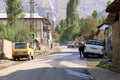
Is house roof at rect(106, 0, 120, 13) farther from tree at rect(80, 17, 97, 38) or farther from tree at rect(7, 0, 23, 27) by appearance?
tree at rect(80, 17, 97, 38)

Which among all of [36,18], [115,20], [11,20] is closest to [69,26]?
[36,18]

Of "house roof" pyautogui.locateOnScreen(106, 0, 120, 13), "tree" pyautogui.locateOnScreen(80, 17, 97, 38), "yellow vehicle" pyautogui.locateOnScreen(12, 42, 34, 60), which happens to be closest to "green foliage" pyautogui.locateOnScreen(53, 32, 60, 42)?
"tree" pyautogui.locateOnScreen(80, 17, 97, 38)

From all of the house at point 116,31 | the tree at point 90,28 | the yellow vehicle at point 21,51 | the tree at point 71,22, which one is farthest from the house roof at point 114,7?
the tree at point 71,22

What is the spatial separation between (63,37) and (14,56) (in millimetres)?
132108

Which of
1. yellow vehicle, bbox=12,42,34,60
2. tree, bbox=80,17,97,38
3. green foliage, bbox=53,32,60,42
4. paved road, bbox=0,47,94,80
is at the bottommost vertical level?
paved road, bbox=0,47,94,80

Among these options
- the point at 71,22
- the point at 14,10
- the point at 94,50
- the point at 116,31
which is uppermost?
the point at 71,22

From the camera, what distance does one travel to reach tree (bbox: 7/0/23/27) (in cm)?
8256

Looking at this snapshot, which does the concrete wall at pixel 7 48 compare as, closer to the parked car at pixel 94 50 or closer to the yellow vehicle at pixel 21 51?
the yellow vehicle at pixel 21 51

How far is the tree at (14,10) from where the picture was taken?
82.6 m

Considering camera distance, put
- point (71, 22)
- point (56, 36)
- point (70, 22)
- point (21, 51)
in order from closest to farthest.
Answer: point (21, 51) < point (71, 22) < point (70, 22) < point (56, 36)

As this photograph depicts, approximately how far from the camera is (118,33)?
85.0 ft

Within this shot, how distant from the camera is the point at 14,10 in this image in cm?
8325

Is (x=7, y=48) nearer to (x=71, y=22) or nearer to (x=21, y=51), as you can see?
(x=21, y=51)

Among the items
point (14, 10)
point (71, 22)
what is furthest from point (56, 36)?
point (14, 10)
